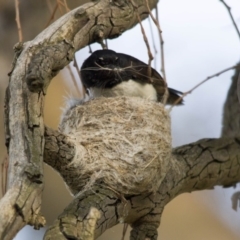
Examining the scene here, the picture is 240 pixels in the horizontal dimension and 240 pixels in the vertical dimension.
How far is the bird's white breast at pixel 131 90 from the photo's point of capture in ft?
8.92

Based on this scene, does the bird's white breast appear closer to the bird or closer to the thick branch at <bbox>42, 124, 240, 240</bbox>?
the bird

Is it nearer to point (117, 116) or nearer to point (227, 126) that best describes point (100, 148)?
point (117, 116)

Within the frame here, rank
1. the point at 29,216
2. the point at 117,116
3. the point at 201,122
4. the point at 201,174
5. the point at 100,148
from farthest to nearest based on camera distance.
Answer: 1. the point at 201,122
2. the point at 201,174
3. the point at 117,116
4. the point at 100,148
5. the point at 29,216

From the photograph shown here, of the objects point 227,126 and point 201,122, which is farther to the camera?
point 201,122

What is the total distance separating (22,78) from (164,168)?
2.21ft

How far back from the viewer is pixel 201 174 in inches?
102

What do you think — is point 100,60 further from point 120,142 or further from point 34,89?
point 34,89

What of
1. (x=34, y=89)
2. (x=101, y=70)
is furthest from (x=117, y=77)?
(x=34, y=89)

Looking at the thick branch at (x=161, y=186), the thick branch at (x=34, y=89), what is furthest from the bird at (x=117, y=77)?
the thick branch at (x=161, y=186)

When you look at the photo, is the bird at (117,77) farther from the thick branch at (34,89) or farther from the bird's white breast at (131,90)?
the thick branch at (34,89)

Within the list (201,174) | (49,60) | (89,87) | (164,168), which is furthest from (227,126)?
(49,60)

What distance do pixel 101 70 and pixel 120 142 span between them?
61 cm

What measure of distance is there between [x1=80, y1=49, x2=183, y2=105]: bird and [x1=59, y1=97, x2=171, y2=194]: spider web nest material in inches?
11.7

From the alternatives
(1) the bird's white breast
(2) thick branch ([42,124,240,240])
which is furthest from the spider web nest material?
(1) the bird's white breast
